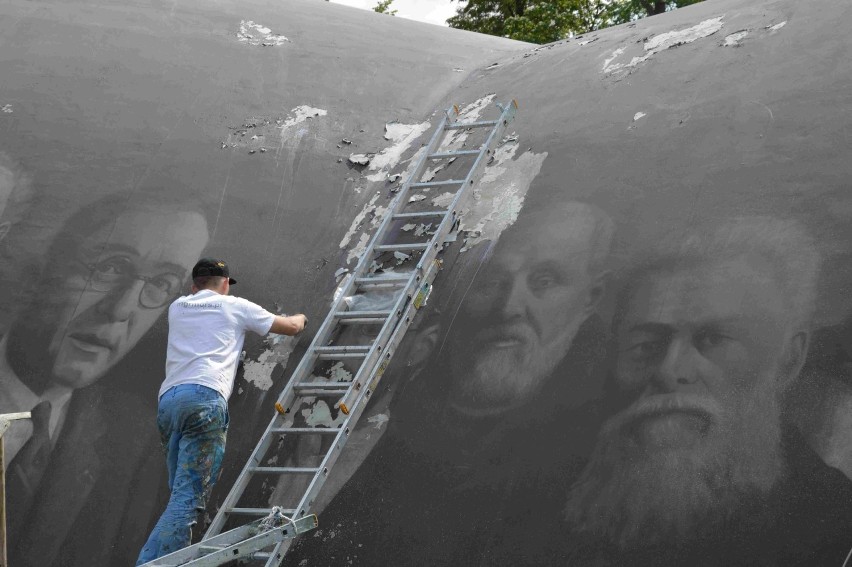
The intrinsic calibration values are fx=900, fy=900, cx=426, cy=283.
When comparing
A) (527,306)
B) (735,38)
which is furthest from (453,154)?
(735,38)

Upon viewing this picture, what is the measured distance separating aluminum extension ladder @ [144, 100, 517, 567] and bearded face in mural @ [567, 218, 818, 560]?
1.21 m

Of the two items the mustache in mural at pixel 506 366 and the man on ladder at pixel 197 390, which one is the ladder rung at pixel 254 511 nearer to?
the man on ladder at pixel 197 390

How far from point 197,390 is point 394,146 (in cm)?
255

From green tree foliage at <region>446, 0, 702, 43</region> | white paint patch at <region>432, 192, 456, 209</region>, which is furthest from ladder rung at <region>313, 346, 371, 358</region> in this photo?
green tree foliage at <region>446, 0, 702, 43</region>

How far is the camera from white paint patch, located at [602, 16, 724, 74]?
5.92 meters

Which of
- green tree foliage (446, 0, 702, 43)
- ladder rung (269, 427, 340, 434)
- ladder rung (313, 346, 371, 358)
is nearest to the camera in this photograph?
ladder rung (269, 427, 340, 434)

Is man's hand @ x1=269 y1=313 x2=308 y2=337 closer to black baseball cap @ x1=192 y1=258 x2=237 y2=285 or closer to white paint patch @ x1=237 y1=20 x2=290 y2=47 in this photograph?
black baseball cap @ x1=192 y1=258 x2=237 y2=285

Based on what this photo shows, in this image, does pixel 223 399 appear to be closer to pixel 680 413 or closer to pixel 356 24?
pixel 680 413

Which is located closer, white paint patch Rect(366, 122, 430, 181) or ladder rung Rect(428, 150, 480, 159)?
ladder rung Rect(428, 150, 480, 159)

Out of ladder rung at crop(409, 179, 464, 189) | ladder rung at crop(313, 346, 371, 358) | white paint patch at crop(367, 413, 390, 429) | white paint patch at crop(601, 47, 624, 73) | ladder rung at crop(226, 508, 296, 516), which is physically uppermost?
white paint patch at crop(601, 47, 624, 73)

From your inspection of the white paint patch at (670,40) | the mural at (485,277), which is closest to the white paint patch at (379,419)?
the mural at (485,277)

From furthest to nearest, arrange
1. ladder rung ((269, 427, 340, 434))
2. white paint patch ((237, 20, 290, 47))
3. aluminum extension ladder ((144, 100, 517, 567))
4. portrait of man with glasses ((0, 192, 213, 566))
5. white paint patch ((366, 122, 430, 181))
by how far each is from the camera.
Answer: white paint patch ((237, 20, 290, 47)) → white paint patch ((366, 122, 430, 181)) → portrait of man with glasses ((0, 192, 213, 566)) → ladder rung ((269, 427, 340, 434)) → aluminum extension ladder ((144, 100, 517, 567))

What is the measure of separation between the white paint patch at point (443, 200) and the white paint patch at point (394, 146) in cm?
64

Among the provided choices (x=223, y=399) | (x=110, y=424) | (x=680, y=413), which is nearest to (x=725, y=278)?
(x=680, y=413)
